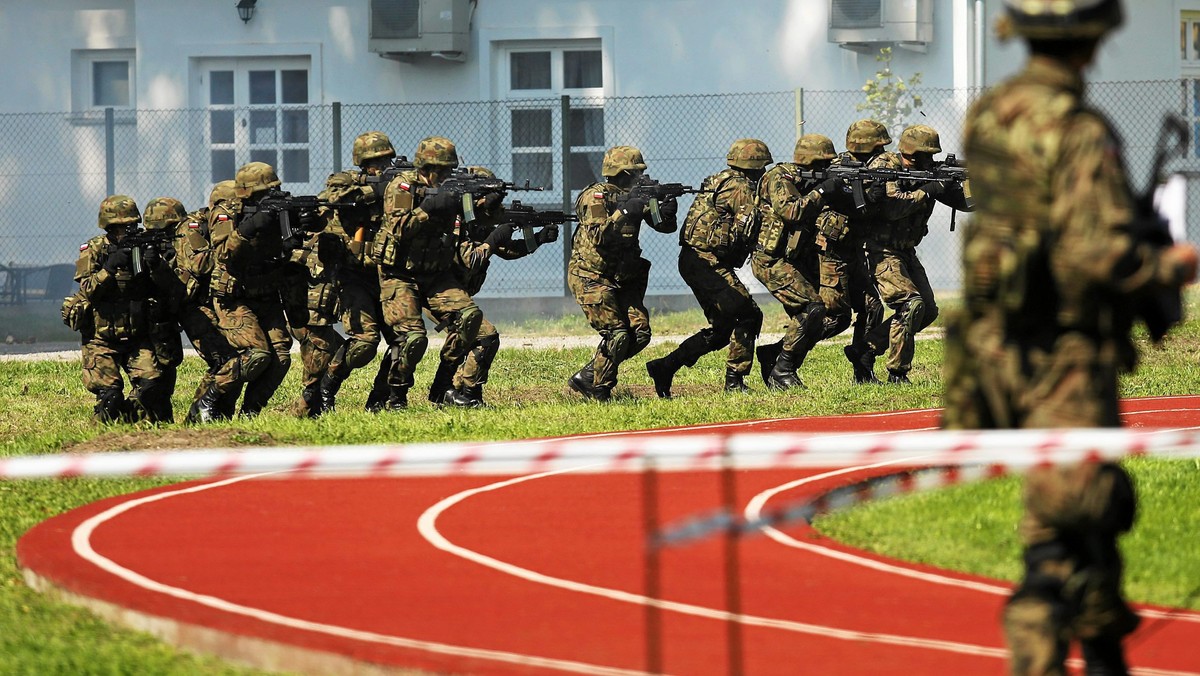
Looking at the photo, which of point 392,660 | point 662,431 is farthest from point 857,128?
point 392,660

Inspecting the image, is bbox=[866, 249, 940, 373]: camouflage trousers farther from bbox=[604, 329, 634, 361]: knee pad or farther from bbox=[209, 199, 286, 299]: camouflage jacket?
bbox=[209, 199, 286, 299]: camouflage jacket

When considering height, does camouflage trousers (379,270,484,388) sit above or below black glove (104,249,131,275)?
below

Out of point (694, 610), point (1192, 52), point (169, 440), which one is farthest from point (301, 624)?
point (1192, 52)

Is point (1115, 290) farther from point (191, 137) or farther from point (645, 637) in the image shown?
point (191, 137)

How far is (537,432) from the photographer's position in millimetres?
12641

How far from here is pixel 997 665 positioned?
6.11 metres

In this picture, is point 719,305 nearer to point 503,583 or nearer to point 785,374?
point 785,374

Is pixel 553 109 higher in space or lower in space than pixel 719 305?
higher

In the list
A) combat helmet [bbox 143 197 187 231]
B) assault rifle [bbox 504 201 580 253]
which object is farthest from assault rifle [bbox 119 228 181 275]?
assault rifle [bbox 504 201 580 253]

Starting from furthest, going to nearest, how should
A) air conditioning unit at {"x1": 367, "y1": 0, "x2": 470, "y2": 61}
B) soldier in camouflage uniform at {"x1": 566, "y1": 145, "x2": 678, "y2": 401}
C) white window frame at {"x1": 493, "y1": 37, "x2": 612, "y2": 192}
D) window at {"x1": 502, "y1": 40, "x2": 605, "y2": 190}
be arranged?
white window frame at {"x1": 493, "y1": 37, "x2": 612, "y2": 192}
air conditioning unit at {"x1": 367, "y1": 0, "x2": 470, "y2": 61}
window at {"x1": 502, "y1": 40, "x2": 605, "y2": 190}
soldier in camouflage uniform at {"x1": 566, "y1": 145, "x2": 678, "y2": 401}

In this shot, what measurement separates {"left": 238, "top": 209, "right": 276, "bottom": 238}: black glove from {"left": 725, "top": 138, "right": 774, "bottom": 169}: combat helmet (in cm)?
408

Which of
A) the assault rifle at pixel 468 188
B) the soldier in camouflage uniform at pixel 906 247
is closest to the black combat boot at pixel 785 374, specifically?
the soldier in camouflage uniform at pixel 906 247

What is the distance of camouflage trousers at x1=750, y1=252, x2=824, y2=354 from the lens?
15.5 m

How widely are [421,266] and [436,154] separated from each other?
2.91ft
